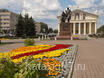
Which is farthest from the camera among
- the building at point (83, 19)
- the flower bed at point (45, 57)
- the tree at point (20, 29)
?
the building at point (83, 19)

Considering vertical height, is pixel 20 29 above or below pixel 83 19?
below

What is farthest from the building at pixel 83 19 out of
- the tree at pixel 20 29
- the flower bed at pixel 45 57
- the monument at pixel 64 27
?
the flower bed at pixel 45 57

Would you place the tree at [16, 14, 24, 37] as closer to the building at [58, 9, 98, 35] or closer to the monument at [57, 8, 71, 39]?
the monument at [57, 8, 71, 39]

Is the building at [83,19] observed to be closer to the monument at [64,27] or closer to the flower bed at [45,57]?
the monument at [64,27]

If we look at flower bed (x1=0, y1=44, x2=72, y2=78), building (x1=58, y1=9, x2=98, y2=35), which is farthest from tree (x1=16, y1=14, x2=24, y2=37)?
flower bed (x1=0, y1=44, x2=72, y2=78)

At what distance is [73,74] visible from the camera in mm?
5281

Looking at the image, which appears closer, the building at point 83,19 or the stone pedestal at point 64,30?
the stone pedestal at point 64,30

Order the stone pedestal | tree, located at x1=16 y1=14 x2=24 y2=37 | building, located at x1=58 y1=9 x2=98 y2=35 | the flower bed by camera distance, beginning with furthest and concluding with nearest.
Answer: building, located at x1=58 y1=9 x2=98 y2=35, tree, located at x1=16 y1=14 x2=24 y2=37, the stone pedestal, the flower bed

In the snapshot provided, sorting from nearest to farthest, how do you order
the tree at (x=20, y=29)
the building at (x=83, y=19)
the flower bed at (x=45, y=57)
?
the flower bed at (x=45, y=57) < the tree at (x=20, y=29) < the building at (x=83, y=19)

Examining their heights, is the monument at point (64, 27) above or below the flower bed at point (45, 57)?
above

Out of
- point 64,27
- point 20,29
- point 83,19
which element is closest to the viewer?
point 64,27

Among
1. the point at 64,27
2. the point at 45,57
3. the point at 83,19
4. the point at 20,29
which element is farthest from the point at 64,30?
the point at 83,19

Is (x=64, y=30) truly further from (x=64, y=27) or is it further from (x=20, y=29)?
(x=20, y=29)

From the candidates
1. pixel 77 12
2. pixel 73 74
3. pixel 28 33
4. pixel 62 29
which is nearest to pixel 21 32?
pixel 28 33
